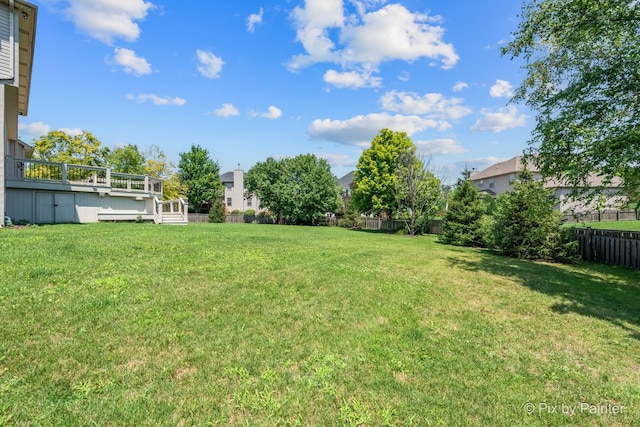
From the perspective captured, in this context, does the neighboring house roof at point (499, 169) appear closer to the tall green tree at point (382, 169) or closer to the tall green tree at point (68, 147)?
the tall green tree at point (382, 169)

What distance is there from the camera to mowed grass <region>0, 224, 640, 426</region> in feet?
8.71

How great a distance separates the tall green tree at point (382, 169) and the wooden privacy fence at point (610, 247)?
1526 centimetres

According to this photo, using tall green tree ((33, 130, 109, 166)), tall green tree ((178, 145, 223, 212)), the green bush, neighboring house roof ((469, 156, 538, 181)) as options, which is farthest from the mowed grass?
neighboring house roof ((469, 156, 538, 181))

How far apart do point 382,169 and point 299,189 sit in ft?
39.5

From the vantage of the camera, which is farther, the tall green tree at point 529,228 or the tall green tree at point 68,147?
the tall green tree at point 68,147

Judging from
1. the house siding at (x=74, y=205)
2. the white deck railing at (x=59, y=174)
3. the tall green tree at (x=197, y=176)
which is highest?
the tall green tree at (x=197, y=176)

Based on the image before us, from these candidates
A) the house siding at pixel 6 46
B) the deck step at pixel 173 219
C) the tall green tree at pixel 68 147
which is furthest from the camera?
the tall green tree at pixel 68 147

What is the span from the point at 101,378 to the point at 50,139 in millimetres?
38246

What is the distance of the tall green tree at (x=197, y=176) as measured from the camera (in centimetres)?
4200

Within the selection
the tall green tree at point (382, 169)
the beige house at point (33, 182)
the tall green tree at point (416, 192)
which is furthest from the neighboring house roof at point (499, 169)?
the beige house at point (33, 182)

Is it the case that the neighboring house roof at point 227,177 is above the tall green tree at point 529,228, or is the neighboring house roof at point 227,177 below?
above

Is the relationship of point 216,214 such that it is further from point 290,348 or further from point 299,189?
point 290,348

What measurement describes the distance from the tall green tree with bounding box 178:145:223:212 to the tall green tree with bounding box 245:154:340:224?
677 cm

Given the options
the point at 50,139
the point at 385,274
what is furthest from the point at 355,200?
the point at 50,139
